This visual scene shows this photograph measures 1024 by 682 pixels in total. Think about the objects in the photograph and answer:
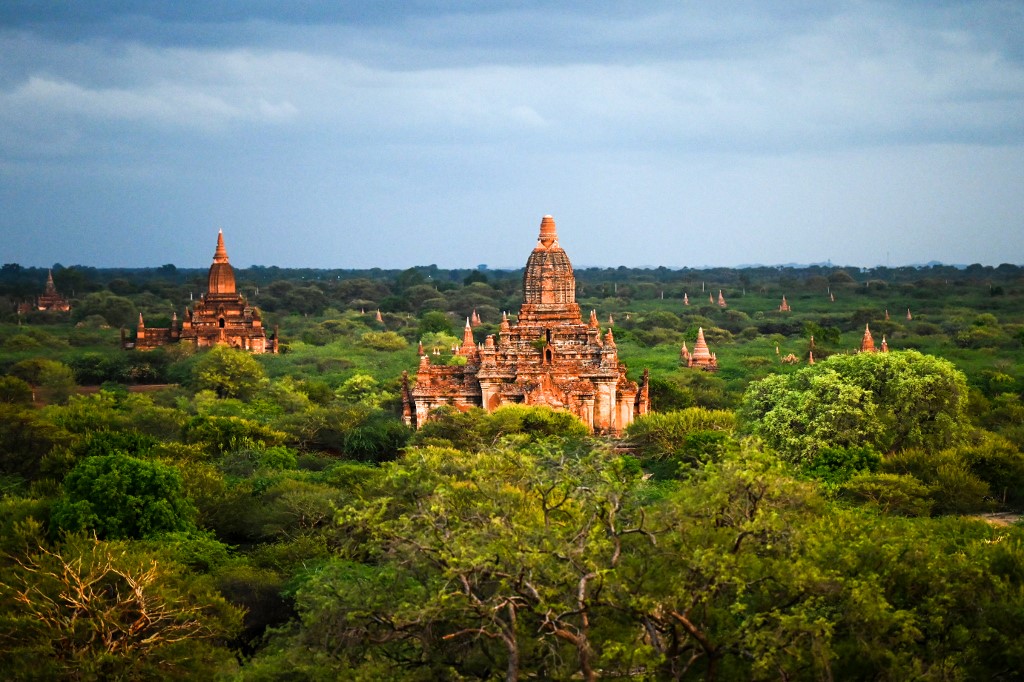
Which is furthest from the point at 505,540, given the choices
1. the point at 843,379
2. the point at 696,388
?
the point at 696,388

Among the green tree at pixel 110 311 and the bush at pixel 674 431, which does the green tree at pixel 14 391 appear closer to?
the bush at pixel 674 431

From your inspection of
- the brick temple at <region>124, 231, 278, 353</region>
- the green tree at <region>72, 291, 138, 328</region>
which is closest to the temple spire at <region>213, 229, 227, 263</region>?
the brick temple at <region>124, 231, 278, 353</region>

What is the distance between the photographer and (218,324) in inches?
3081

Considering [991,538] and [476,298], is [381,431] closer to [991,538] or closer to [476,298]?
[991,538]

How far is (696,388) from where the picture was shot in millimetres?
56969

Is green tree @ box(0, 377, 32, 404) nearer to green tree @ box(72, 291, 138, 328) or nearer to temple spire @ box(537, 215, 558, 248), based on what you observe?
temple spire @ box(537, 215, 558, 248)

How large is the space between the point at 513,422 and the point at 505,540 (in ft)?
78.2

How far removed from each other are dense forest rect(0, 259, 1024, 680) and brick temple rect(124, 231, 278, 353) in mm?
23220

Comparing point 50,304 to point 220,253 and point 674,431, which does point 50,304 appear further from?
point 674,431

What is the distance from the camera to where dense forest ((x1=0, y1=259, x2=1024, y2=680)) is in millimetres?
17641

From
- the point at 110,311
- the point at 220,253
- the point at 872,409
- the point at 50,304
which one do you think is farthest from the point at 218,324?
the point at 50,304

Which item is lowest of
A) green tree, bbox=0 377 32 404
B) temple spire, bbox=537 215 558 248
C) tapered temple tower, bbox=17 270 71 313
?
green tree, bbox=0 377 32 404

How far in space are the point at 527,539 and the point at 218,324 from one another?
61688 millimetres

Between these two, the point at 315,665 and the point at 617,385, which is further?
the point at 617,385
